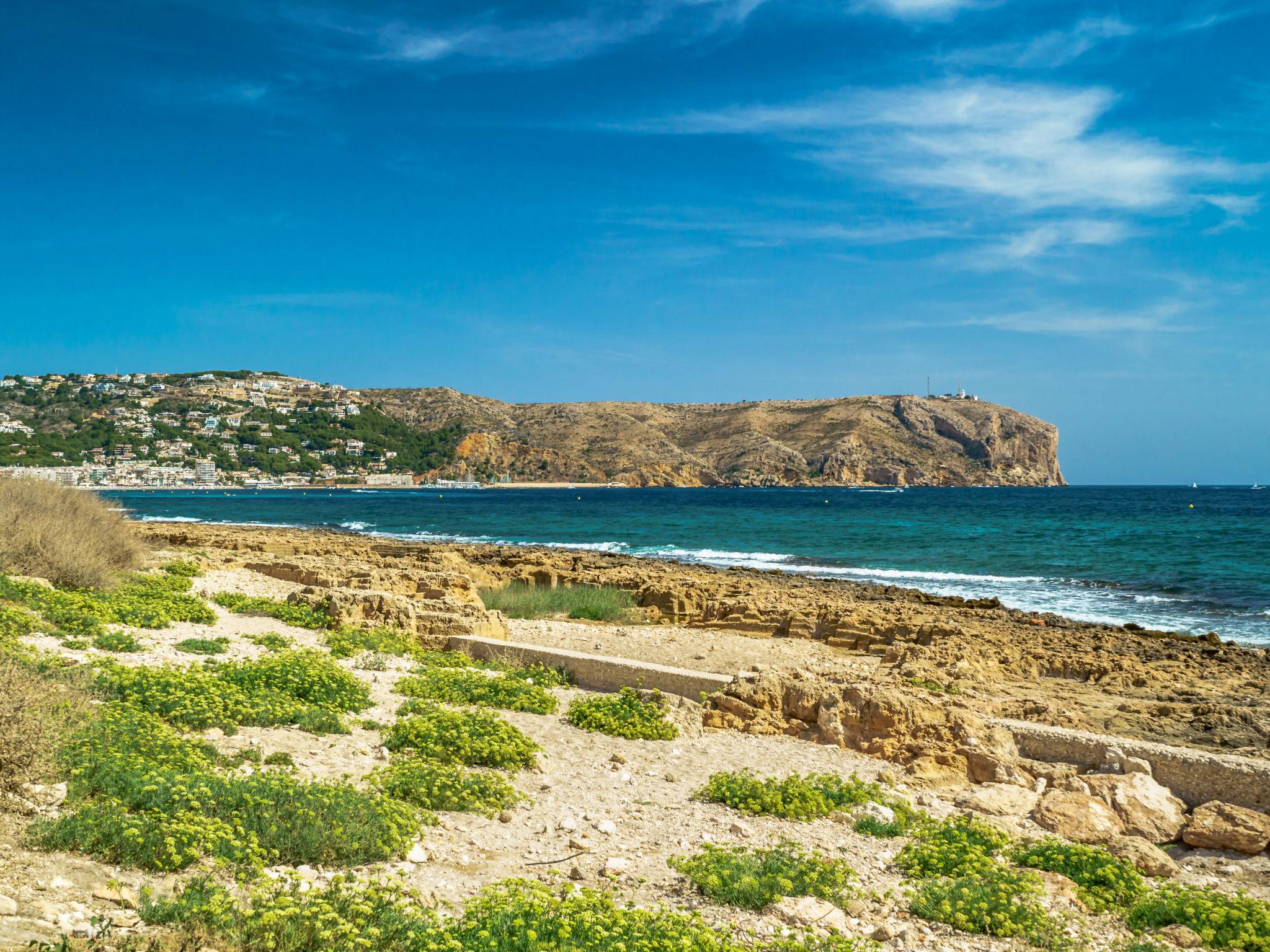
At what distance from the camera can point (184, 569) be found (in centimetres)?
1748

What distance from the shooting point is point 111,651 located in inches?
370

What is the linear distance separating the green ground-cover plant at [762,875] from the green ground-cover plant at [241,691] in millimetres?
3801

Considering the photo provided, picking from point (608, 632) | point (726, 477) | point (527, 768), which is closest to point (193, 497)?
point (726, 477)

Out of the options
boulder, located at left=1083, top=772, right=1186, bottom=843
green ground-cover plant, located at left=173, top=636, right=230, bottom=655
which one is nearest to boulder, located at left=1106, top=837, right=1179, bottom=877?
boulder, located at left=1083, top=772, right=1186, bottom=843

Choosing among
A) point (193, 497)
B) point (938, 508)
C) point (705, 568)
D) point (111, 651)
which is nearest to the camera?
point (111, 651)

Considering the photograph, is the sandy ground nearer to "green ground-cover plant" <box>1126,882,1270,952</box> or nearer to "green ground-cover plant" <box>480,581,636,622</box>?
"green ground-cover plant" <box>1126,882,1270,952</box>

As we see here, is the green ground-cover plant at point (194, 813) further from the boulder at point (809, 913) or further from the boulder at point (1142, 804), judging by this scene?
the boulder at point (1142, 804)

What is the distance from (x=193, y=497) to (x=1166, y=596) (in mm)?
104355

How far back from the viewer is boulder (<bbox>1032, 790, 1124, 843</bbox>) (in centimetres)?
710

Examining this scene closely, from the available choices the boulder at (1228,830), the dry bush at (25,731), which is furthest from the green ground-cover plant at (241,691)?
the boulder at (1228,830)

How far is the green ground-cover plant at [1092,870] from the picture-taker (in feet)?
18.8

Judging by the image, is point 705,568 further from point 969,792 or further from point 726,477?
point 726,477

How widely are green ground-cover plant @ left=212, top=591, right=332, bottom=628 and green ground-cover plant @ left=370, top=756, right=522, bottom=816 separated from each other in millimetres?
6637

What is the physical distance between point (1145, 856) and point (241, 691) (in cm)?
777
